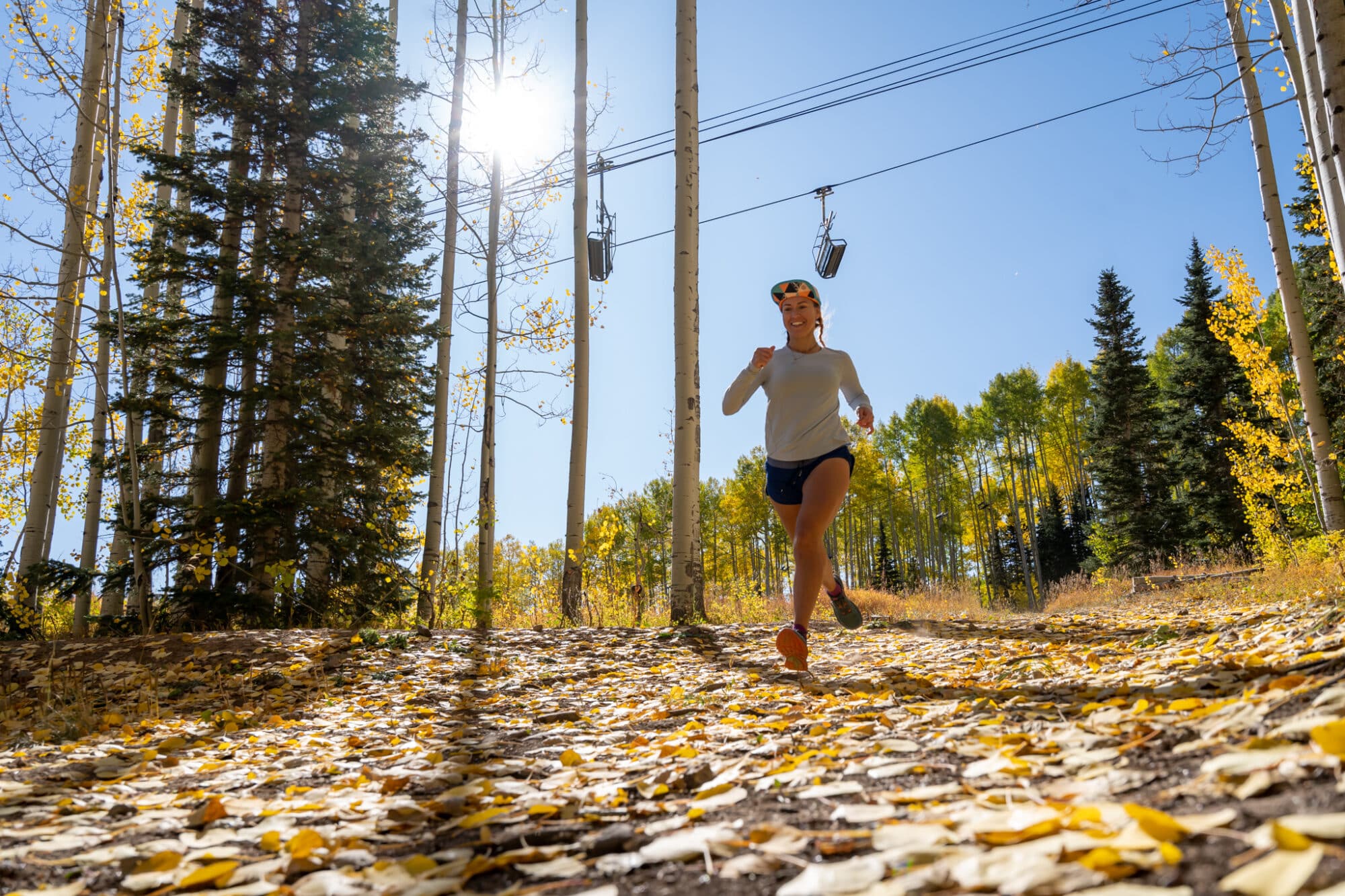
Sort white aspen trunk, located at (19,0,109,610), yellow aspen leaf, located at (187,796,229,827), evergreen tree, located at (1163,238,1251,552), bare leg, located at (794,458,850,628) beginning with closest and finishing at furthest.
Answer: yellow aspen leaf, located at (187,796,229,827), bare leg, located at (794,458,850,628), white aspen trunk, located at (19,0,109,610), evergreen tree, located at (1163,238,1251,552)

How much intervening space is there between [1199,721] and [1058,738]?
30 cm

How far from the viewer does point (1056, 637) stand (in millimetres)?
4598

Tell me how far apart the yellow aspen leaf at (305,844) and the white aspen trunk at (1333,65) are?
16.0 feet

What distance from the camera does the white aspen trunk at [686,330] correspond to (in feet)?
22.5

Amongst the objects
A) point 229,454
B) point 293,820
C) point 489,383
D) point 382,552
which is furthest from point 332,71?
point 293,820

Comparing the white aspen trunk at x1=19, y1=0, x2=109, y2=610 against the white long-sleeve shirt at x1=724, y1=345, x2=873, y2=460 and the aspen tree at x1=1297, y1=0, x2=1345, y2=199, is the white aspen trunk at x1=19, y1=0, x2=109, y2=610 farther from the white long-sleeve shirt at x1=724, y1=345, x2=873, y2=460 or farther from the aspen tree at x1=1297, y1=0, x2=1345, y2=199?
the aspen tree at x1=1297, y1=0, x2=1345, y2=199

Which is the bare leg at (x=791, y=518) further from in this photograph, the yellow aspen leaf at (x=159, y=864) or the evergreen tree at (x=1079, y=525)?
the evergreen tree at (x=1079, y=525)

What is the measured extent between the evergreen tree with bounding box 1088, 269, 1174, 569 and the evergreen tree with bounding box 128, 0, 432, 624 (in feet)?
86.1

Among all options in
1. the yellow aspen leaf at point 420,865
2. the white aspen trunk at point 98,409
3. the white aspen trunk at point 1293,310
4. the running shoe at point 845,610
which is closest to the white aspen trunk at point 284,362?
the white aspen trunk at point 98,409

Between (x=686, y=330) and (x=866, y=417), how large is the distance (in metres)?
3.42

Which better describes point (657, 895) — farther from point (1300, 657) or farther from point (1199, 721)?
point (1300, 657)

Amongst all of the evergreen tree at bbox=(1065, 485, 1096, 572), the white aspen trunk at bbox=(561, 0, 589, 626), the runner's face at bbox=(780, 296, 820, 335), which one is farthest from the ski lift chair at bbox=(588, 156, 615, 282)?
the evergreen tree at bbox=(1065, 485, 1096, 572)

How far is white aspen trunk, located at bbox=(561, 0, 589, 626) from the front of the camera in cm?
810

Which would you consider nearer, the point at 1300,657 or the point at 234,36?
the point at 1300,657
